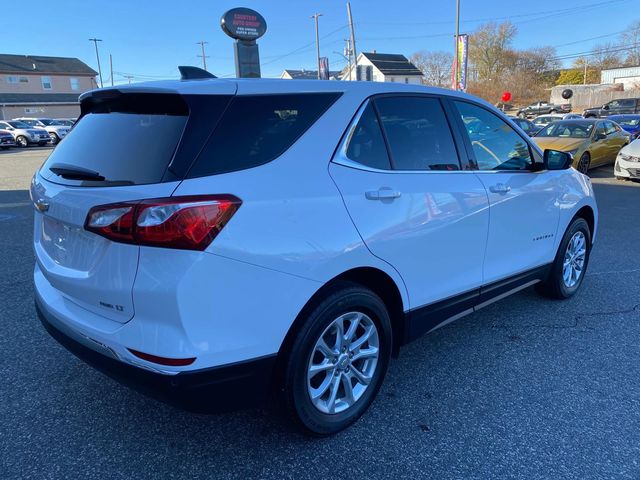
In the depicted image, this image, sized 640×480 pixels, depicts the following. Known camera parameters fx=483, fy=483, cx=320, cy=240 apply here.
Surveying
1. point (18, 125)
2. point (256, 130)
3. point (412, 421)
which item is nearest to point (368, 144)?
point (256, 130)

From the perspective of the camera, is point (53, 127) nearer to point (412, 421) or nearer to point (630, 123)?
point (630, 123)

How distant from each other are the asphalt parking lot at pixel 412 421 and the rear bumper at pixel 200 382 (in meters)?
0.43

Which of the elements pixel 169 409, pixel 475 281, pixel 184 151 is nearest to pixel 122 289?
pixel 184 151

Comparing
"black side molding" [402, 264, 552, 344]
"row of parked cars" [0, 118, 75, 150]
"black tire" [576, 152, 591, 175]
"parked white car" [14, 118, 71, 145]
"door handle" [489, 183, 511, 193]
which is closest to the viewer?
"black side molding" [402, 264, 552, 344]

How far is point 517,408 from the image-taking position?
2797 mm

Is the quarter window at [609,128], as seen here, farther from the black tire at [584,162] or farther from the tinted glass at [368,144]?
the tinted glass at [368,144]

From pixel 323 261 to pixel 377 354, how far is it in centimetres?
79

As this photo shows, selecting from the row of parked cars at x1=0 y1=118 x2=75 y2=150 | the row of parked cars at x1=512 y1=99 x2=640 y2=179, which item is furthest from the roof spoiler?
the row of parked cars at x1=0 y1=118 x2=75 y2=150

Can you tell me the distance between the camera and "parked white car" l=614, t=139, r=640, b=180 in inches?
445

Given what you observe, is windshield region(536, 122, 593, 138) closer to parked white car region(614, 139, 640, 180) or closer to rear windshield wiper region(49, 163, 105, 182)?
parked white car region(614, 139, 640, 180)

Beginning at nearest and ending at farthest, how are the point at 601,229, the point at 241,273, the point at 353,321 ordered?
1. the point at 241,273
2. the point at 353,321
3. the point at 601,229

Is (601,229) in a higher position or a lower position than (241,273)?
lower

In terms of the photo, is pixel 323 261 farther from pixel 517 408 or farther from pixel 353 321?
pixel 517 408

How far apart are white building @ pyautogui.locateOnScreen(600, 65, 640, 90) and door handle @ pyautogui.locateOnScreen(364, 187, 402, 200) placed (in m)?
62.4
